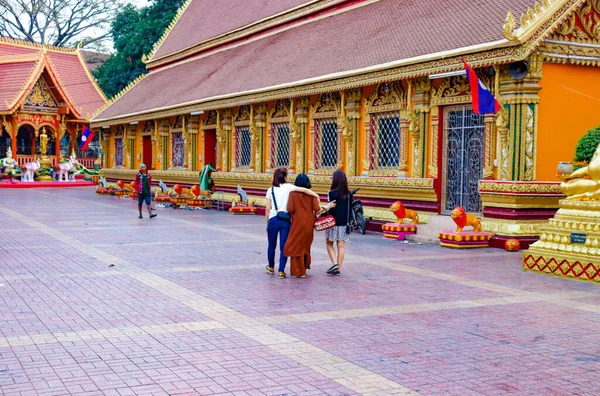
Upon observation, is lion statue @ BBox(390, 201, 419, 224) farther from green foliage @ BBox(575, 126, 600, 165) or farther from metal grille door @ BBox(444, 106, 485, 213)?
green foliage @ BBox(575, 126, 600, 165)

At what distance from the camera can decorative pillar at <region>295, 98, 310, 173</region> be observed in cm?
2102

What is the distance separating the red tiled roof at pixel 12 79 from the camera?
4175cm

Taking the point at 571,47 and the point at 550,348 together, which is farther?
the point at 571,47

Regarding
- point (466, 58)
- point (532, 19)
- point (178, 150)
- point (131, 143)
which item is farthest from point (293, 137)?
point (131, 143)

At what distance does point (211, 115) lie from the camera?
26703 millimetres

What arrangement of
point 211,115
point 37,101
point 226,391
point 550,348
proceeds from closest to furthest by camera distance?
1. point 226,391
2. point 550,348
3. point 211,115
4. point 37,101

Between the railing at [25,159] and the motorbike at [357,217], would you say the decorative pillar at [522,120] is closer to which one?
the motorbike at [357,217]

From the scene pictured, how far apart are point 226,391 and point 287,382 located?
1.62ft

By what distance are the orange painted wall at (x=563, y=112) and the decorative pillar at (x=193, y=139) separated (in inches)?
625

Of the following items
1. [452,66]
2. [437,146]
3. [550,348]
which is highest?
[452,66]

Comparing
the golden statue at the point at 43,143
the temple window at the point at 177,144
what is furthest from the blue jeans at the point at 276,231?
the golden statue at the point at 43,143

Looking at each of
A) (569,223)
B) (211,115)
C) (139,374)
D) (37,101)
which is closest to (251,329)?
(139,374)

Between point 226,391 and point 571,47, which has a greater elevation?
point 571,47

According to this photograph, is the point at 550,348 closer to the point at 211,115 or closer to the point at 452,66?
the point at 452,66
